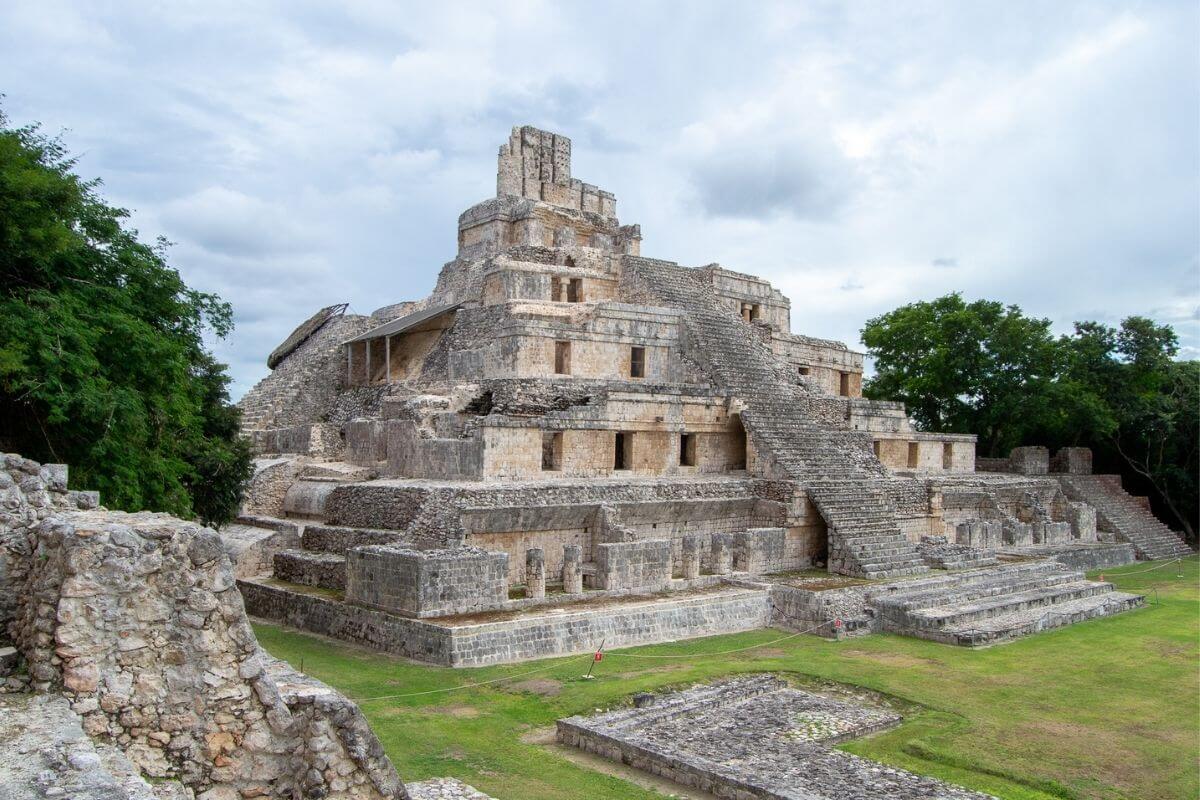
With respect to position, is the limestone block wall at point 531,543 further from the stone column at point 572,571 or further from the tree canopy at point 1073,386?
the tree canopy at point 1073,386

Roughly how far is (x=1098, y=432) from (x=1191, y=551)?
461 centimetres

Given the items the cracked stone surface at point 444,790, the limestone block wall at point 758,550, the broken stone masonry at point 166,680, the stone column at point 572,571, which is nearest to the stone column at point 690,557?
the limestone block wall at point 758,550

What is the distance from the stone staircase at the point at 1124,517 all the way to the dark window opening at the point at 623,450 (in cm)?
1749

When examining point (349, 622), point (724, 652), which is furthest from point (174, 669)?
point (724, 652)

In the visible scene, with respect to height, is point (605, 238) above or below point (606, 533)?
above

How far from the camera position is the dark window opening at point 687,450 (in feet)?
71.1

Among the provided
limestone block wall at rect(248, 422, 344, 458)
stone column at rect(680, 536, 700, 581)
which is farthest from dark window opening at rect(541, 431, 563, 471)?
limestone block wall at rect(248, 422, 344, 458)

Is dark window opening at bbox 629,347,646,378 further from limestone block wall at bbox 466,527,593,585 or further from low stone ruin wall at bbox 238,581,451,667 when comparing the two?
low stone ruin wall at bbox 238,581,451,667

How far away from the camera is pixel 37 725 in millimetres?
5758

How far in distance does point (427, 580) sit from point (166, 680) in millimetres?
7967

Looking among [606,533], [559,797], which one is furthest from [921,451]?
[559,797]

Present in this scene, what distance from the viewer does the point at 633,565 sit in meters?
16.9

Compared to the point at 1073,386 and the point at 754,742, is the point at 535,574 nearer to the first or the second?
the point at 754,742

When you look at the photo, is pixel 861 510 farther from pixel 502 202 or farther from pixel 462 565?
pixel 502 202
